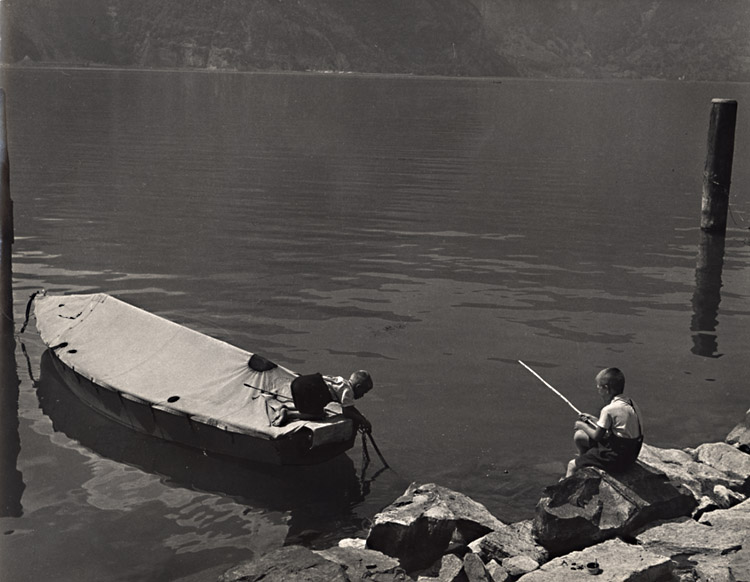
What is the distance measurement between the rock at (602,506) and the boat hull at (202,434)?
12.0ft

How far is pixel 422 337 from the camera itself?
2291 cm

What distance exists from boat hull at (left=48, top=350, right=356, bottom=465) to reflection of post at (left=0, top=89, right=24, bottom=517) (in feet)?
4.59

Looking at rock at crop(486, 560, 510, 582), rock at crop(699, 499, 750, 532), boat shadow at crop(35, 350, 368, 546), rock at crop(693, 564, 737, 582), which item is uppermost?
rock at crop(693, 564, 737, 582)

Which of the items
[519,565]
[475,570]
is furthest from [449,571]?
[519,565]

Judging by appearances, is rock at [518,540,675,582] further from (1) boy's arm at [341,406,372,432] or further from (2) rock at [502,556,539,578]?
(1) boy's arm at [341,406,372,432]

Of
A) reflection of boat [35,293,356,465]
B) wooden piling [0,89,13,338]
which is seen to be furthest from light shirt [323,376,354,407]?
wooden piling [0,89,13,338]

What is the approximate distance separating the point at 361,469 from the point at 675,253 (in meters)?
20.0

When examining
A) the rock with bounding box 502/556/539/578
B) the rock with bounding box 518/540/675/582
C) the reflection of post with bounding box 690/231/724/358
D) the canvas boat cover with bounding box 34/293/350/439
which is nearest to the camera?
the rock with bounding box 518/540/675/582

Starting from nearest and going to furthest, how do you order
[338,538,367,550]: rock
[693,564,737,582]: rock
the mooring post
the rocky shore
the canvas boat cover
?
1. [693,564,737,582]: rock
2. the rocky shore
3. [338,538,367,550]: rock
4. the canvas boat cover
5. the mooring post

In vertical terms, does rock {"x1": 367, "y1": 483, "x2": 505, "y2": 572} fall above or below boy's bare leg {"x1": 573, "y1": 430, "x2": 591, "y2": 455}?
below

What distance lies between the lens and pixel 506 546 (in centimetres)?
1232

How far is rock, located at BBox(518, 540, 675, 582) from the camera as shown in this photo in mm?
10773

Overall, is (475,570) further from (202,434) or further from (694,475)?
(202,434)

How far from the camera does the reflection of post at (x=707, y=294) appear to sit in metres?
23.1
